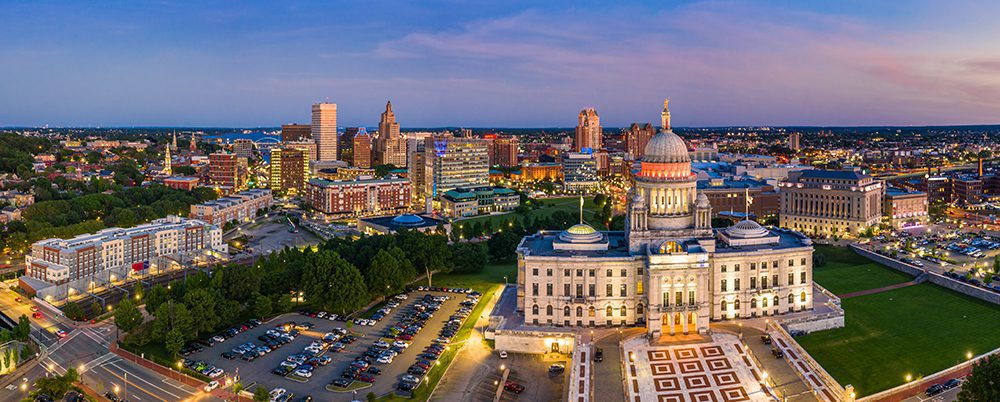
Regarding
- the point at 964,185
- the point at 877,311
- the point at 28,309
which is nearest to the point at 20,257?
the point at 28,309

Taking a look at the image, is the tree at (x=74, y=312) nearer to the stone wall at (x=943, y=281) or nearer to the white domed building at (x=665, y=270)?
the white domed building at (x=665, y=270)

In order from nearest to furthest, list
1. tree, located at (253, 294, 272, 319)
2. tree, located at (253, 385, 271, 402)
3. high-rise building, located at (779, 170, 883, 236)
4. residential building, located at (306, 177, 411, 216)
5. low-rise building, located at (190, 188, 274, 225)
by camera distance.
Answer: tree, located at (253, 385, 271, 402), tree, located at (253, 294, 272, 319), high-rise building, located at (779, 170, 883, 236), low-rise building, located at (190, 188, 274, 225), residential building, located at (306, 177, 411, 216)

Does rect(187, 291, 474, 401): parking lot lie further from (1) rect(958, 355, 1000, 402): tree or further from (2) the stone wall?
(2) the stone wall

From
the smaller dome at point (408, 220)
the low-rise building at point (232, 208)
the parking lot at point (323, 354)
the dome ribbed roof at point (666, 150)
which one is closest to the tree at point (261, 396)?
the parking lot at point (323, 354)

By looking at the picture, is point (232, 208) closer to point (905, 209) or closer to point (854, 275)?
point (854, 275)

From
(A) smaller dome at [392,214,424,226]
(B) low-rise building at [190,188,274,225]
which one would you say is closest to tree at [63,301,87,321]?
(B) low-rise building at [190,188,274,225]

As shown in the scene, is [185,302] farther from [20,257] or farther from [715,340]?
[20,257]

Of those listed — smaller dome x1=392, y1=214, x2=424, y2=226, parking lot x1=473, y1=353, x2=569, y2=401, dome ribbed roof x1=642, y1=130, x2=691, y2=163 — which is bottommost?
parking lot x1=473, y1=353, x2=569, y2=401
